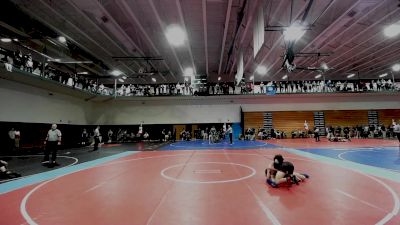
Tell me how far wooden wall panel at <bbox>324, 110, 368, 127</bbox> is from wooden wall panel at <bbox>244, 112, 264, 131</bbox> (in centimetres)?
770

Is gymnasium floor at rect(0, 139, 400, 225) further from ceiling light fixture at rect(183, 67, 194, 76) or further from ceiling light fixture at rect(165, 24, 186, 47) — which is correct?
ceiling light fixture at rect(183, 67, 194, 76)

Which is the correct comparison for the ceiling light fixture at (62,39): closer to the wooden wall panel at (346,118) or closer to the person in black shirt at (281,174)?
the person in black shirt at (281,174)

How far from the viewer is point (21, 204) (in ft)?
13.0

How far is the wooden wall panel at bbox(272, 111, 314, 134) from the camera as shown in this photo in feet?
84.8

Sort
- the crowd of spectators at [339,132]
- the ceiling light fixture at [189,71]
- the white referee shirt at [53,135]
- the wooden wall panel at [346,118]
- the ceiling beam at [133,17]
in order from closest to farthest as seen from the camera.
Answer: the white referee shirt at [53,135]
the ceiling beam at [133,17]
the crowd of spectators at [339,132]
the ceiling light fixture at [189,71]
the wooden wall panel at [346,118]

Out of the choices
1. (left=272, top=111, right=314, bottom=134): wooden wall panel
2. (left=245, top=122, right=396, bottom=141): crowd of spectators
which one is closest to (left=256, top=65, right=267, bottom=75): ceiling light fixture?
(left=272, top=111, right=314, bottom=134): wooden wall panel

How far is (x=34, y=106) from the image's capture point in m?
17.0

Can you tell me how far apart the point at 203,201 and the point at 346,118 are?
90.8 feet

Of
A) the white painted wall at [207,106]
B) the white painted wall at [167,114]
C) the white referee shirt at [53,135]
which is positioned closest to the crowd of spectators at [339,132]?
the white painted wall at [207,106]

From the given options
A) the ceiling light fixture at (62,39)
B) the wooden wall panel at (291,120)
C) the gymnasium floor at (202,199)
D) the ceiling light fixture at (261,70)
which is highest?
the ceiling light fixture at (261,70)

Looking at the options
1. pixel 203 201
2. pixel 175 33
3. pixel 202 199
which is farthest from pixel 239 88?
pixel 203 201

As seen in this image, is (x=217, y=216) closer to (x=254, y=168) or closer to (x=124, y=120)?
(x=254, y=168)

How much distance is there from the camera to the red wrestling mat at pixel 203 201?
10.5 feet

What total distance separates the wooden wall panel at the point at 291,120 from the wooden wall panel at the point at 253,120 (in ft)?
5.06
